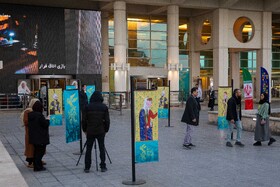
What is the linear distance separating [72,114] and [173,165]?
2.98 m

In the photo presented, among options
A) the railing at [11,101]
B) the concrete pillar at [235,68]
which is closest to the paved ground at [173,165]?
the railing at [11,101]

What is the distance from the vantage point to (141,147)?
23.3 feet

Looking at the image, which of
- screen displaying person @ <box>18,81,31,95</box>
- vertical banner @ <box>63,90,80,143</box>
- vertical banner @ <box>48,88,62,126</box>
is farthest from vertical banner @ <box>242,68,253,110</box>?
Result: screen displaying person @ <box>18,81,31,95</box>

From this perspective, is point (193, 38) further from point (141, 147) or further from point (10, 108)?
point (141, 147)

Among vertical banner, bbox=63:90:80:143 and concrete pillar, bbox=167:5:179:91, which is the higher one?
concrete pillar, bbox=167:5:179:91

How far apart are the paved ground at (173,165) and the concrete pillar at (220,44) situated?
19.4 m

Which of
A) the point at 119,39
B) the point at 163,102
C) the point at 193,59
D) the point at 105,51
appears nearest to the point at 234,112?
the point at 163,102

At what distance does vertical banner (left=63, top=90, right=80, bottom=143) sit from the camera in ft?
31.8

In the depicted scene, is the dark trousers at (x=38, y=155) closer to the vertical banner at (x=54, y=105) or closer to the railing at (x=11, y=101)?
the vertical banner at (x=54, y=105)

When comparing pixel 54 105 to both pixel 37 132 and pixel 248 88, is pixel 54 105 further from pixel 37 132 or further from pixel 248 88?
pixel 248 88

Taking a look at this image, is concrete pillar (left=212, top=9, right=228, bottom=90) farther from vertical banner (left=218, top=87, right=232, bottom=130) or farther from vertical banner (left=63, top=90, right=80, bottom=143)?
vertical banner (left=63, top=90, right=80, bottom=143)

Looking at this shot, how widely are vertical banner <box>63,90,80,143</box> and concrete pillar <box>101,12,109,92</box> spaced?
22963 mm

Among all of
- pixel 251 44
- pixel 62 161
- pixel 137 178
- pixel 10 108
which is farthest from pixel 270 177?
pixel 251 44

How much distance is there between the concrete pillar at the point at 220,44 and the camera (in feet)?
103
